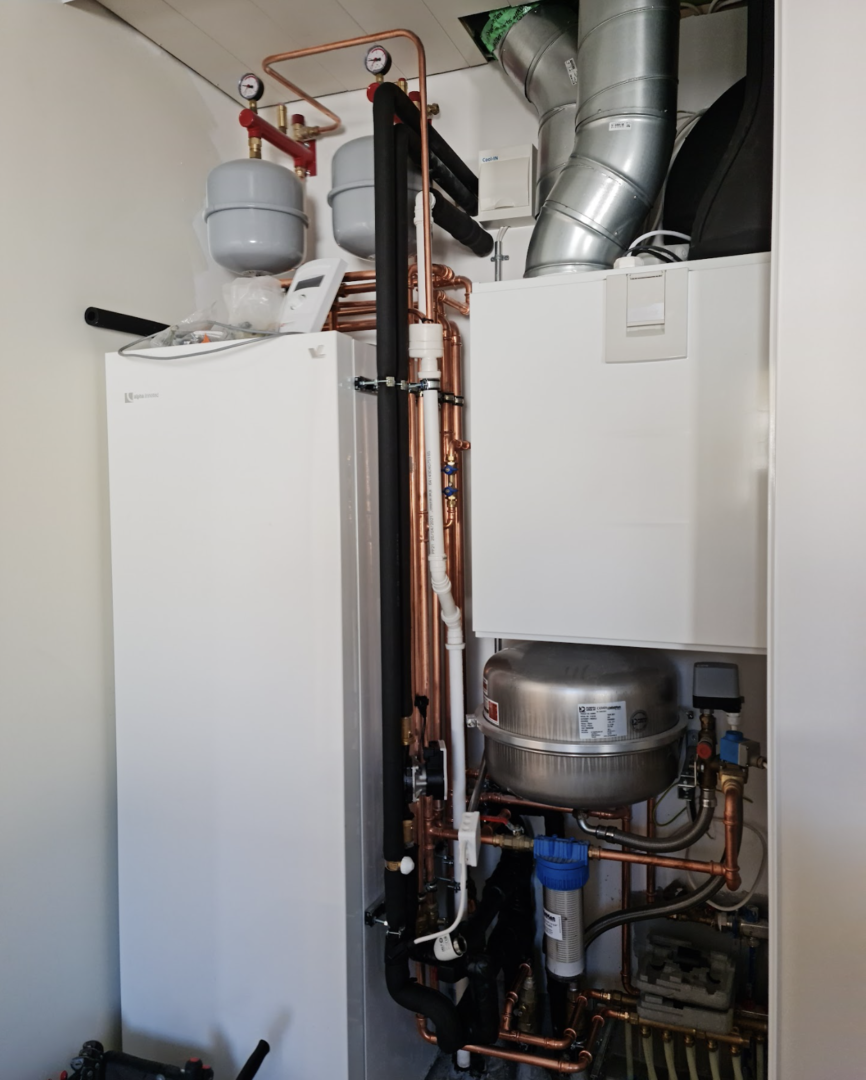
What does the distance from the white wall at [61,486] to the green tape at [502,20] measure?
83 cm

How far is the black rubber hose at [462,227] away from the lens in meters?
1.72

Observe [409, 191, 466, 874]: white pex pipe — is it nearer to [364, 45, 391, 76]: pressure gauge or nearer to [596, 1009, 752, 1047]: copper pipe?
[364, 45, 391, 76]: pressure gauge

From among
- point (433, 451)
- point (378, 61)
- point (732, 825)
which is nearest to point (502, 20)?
point (378, 61)

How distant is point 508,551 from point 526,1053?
1.14 meters

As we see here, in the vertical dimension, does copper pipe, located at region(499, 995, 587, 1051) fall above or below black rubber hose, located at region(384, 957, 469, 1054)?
below

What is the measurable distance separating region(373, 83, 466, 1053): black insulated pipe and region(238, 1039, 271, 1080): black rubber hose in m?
0.28

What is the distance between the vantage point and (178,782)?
165 cm

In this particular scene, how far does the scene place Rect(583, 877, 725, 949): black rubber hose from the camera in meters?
1.62

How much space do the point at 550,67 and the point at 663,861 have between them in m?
1.72

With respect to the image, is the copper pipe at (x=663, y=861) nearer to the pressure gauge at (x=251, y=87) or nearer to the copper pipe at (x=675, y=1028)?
the copper pipe at (x=675, y=1028)

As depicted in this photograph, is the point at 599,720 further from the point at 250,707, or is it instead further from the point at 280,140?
the point at 280,140

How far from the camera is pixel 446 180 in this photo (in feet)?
5.92

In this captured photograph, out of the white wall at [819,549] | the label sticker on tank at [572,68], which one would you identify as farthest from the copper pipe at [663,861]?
the label sticker on tank at [572,68]

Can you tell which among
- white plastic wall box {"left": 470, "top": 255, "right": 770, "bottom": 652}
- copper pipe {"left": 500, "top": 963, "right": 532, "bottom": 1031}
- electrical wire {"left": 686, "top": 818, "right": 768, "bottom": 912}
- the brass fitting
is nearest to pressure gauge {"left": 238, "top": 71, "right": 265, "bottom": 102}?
the brass fitting
